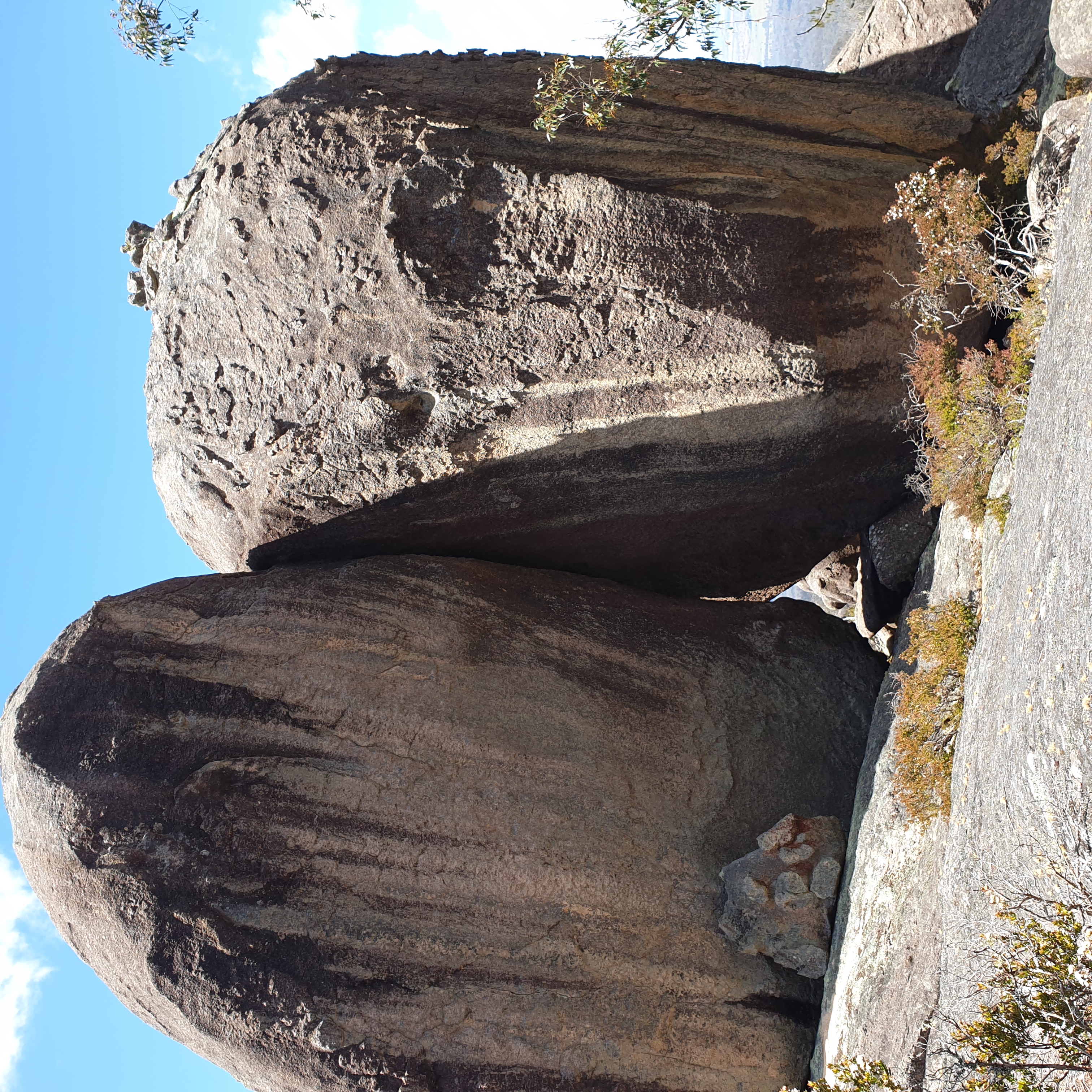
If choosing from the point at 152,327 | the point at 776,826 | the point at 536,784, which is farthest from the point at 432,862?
the point at 152,327

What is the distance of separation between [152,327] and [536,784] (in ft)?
18.0

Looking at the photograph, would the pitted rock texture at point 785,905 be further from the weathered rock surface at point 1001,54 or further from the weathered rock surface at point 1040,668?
the weathered rock surface at point 1001,54

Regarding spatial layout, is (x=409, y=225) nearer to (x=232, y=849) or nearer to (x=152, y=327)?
(x=152, y=327)

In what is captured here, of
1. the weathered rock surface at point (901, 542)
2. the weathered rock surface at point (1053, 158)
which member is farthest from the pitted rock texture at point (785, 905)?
the weathered rock surface at point (1053, 158)

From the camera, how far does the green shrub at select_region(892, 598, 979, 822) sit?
6242 mm

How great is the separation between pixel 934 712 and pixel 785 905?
1.86 metres

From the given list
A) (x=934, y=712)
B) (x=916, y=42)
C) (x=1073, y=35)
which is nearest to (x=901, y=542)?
(x=934, y=712)

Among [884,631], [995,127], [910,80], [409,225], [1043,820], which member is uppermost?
[910,80]

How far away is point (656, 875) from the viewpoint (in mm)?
7188

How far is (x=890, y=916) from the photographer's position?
634 centimetres

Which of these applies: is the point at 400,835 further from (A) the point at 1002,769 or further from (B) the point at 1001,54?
(B) the point at 1001,54

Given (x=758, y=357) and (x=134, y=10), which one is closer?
(x=758, y=357)

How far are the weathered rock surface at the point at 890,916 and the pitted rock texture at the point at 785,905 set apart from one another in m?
0.14

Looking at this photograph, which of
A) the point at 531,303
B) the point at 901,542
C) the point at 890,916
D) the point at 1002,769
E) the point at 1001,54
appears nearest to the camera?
the point at 1002,769
